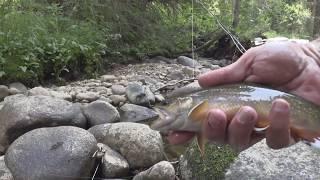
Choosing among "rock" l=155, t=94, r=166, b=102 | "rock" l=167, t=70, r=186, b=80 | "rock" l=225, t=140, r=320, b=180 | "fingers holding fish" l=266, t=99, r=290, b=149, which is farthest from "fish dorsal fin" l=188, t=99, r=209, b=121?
"rock" l=167, t=70, r=186, b=80

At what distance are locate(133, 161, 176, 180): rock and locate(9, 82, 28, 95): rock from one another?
270 cm

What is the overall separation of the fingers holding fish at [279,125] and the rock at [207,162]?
1.61m

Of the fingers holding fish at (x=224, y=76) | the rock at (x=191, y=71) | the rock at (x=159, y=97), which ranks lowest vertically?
the rock at (x=191, y=71)

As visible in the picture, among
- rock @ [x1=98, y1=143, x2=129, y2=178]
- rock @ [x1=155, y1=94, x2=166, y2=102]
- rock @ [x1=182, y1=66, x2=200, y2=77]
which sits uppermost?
rock @ [x1=98, y1=143, x2=129, y2=178]

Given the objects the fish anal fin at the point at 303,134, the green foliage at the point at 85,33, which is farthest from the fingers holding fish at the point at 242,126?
the green foliage at the point at 85,33

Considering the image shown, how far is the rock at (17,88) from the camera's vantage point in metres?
6.70

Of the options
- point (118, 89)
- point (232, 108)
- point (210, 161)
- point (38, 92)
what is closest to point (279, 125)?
point (232, 108)

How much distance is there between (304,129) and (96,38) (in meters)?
6.59

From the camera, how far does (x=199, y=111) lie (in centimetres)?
242

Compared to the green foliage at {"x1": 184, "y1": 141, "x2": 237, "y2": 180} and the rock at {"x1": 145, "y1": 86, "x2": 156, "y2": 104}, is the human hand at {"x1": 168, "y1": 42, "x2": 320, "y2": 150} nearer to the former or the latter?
the green foliage at {"x1": 184, "y1": 141, "x2": 237, "y2": 180}

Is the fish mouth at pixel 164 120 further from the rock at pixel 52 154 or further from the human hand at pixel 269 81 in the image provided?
the rock at pixel 52 154

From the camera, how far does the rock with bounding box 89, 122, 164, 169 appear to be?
5066 millimetres

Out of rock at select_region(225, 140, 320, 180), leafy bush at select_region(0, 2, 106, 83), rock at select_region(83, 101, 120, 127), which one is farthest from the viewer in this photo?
leafy bush at select_region(0, 2, 106, 83)

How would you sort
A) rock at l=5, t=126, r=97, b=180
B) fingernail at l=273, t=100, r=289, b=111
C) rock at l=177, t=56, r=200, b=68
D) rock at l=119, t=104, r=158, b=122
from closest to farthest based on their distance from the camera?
fingernail at l=273, t=100, r=289, b=111 < rock at l=5, t=126, r=97, b=180 < rock at l=119, t=104, r=158, b=122 < rock at l=177, t=56, r=200, b=68
